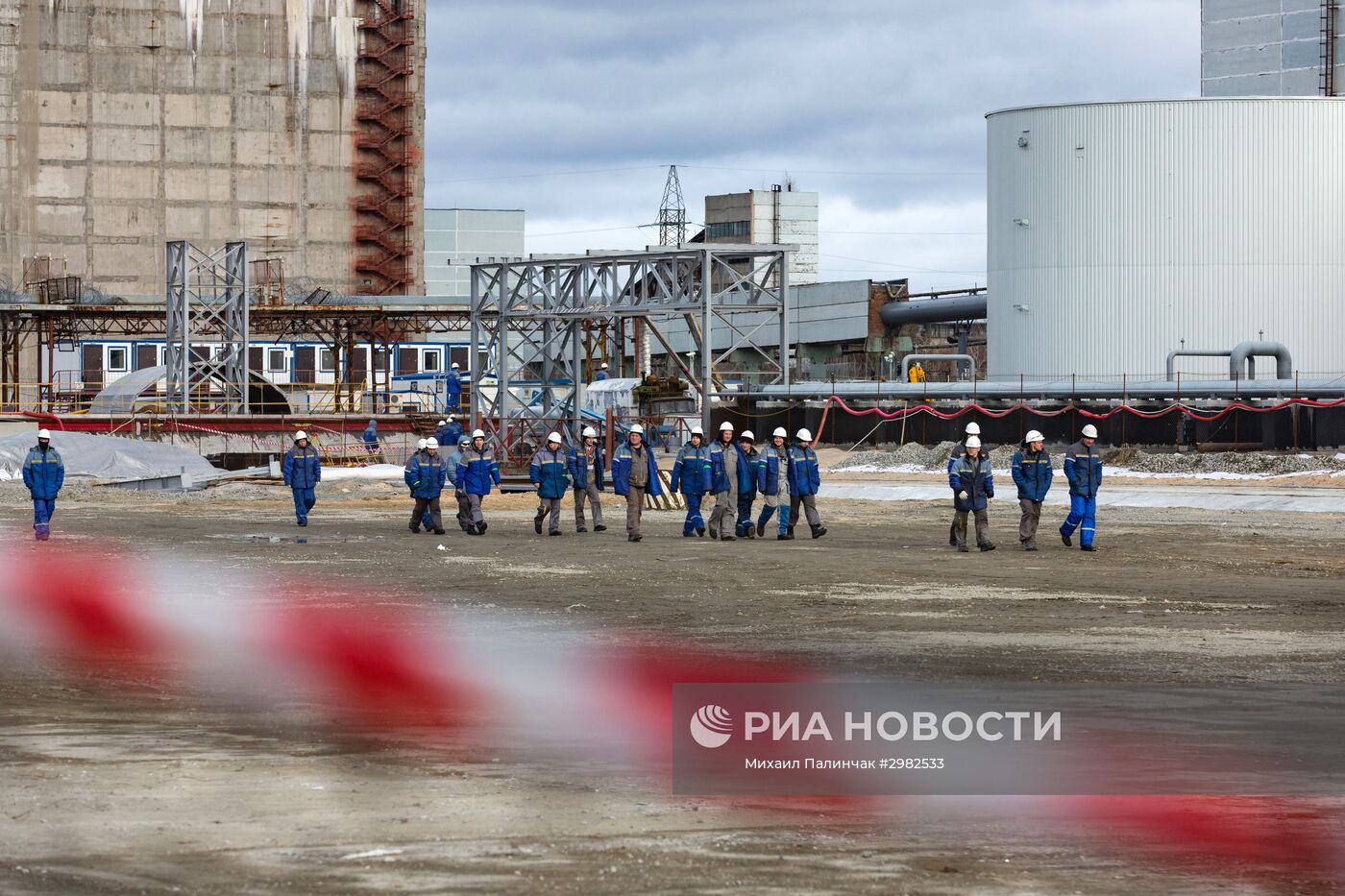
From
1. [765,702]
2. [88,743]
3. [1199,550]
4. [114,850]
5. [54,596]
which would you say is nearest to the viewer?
[114,850]

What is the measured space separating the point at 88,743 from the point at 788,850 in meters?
4.24

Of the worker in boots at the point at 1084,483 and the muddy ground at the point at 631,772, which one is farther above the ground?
the worker in boots at the point at 1084,483

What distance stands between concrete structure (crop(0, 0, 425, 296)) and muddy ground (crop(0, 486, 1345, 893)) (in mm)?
66976

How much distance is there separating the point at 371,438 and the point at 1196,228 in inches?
1024

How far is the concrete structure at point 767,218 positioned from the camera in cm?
12294

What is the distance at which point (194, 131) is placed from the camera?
91.4 meters

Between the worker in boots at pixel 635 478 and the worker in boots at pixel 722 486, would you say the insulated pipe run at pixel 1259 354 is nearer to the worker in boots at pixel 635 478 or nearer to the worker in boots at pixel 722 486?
the worker in boots at pixel 635 478

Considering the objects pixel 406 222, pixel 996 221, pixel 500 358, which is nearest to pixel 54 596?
pixel 500 358

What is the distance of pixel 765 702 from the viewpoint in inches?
445

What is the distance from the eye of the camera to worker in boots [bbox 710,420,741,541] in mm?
27078

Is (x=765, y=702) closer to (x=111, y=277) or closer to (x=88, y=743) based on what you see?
(x=88, y=743)

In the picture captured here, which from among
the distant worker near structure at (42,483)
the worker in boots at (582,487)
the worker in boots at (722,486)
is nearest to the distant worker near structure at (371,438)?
the worker in boots at (582,487)

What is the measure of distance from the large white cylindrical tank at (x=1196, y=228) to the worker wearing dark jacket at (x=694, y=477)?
28.9 m

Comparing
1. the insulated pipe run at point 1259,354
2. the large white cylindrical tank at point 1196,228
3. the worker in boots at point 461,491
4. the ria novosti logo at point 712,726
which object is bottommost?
the ria novosti logo at point 712,726
